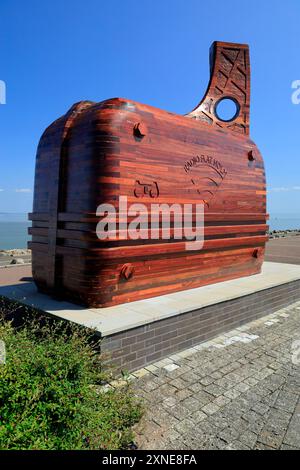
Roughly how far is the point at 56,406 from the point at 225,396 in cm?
211

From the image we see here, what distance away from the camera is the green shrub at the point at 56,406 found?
245cm

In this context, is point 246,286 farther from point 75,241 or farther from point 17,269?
point 17,269

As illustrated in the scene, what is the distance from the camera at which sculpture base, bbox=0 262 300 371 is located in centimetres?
438

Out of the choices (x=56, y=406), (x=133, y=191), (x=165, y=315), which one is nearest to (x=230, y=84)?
(x=133, y=191)

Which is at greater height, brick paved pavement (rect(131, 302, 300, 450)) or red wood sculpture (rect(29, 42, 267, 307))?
red wood sculpture (rect(29, 42, 267, 307))

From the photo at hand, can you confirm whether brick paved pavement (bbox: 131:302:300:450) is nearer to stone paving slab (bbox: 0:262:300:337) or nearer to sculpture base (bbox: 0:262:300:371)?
sculpture base (bbox: 0:262:300:371)

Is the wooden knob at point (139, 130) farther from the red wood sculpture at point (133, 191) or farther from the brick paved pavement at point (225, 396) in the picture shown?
the brick paved pavement at point (225, 396)

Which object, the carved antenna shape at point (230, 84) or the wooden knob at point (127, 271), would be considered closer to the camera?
the wooden knob at point (127, 271)

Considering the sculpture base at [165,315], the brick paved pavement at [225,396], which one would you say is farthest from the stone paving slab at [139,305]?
the brick paved pavement at [225,396]

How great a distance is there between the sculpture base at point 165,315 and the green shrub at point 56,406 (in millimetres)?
970

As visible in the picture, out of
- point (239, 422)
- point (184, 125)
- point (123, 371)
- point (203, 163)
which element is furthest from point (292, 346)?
point (184, 125)

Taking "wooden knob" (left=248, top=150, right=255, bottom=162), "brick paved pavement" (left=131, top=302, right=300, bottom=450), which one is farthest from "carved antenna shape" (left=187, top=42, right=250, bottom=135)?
"brick paved pavement" (left=131, top=302, right=300, bottom=450)

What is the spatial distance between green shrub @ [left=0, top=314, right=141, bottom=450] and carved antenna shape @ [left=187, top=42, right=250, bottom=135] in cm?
609

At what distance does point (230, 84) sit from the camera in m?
7.89
